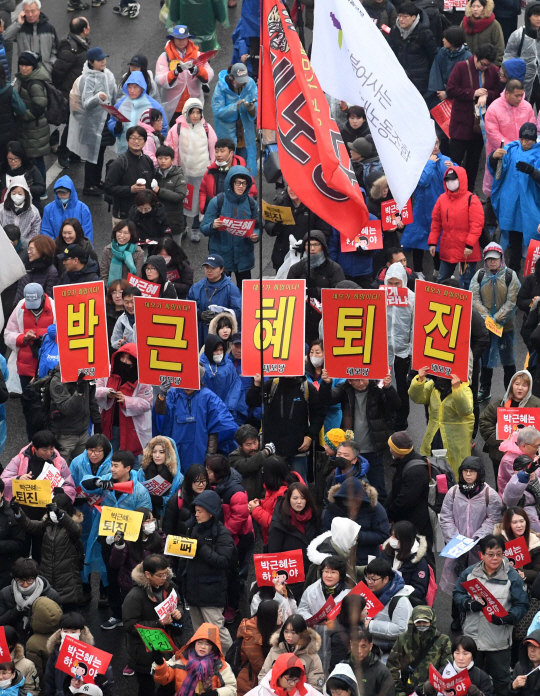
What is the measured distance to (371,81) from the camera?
426 inches

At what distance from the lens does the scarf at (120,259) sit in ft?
48.2

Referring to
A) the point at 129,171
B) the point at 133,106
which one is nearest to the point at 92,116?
the point at 133,106

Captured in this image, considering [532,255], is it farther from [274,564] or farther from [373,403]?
[274,564]

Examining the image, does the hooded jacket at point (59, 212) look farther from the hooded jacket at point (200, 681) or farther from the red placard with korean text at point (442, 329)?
the hooded jacket at point (200, 681)

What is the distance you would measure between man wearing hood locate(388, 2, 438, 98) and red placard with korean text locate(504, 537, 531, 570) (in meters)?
8.68

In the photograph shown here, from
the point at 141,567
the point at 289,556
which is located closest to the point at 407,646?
the point at 289,556

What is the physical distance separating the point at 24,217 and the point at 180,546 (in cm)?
580

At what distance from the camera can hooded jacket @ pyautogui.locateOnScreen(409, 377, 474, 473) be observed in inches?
493

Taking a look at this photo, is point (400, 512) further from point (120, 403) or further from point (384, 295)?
point (120, 403)

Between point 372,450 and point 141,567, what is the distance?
106 inches

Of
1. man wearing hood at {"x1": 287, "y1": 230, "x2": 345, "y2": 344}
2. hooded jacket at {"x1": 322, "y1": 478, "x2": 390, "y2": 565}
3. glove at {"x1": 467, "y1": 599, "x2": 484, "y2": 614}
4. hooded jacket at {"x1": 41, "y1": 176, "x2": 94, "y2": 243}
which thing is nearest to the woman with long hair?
hooded jacket at {"x1": 322, "y1": 478, "x2": 390, "y2": 565}

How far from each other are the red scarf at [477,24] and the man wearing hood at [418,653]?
32.4 ft

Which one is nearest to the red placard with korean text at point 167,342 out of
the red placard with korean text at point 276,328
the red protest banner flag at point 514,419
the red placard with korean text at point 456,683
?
the red placard with korean text at point 276,328

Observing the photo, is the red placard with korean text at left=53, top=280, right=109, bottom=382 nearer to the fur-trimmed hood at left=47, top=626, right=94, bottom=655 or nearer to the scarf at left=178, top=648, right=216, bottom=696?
the fur-trimmed hood at left=47, top=626, right=94, bottom=655
